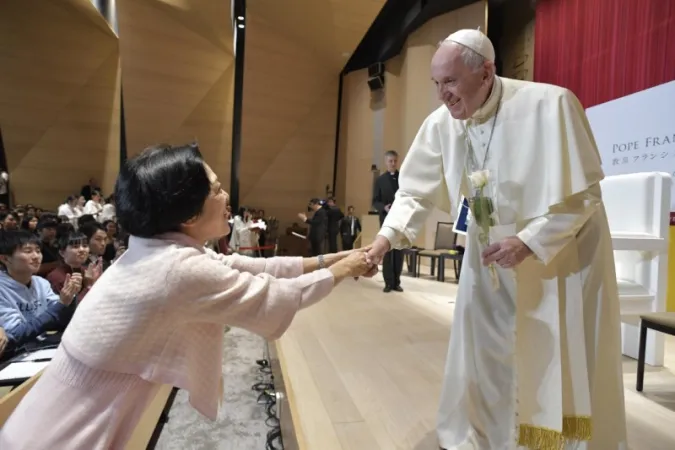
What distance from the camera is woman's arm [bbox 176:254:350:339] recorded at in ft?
3.04

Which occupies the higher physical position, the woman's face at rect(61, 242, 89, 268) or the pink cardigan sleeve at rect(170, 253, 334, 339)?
the pink cardigan sleeve at rect(170, 253, 334, 339)

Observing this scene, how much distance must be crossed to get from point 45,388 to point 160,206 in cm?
47

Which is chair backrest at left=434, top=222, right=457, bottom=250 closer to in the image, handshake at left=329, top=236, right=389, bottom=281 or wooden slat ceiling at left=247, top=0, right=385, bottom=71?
wooden slat ceiling at left=247, top=0, right=385, bottom=71

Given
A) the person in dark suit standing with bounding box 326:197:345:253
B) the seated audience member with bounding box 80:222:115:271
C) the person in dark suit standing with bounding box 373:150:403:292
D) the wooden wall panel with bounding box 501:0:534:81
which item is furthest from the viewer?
the person in dark suit standing with bounding box 326:197:345:253

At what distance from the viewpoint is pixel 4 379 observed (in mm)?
1646

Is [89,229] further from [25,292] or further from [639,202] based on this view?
[639,202]

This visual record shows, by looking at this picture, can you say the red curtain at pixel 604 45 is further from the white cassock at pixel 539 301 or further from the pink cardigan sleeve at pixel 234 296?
the pink cardigan sleeve at pixel 234 296

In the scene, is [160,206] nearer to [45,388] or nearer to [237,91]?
[45,388]

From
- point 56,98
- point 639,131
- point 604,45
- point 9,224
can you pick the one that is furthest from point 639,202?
point 56,98

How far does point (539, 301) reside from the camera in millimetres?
1337

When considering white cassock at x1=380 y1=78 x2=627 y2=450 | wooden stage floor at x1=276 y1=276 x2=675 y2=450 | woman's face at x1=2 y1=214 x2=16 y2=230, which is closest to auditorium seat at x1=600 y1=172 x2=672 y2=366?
wooden stage floor at x1=276 y1=276 x2=675 y2=450

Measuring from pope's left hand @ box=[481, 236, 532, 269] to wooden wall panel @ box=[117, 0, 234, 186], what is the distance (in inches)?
347

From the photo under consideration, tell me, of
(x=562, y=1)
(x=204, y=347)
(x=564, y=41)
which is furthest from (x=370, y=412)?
(x=562, y=1)

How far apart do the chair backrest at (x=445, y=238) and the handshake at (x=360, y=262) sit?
5.44m
